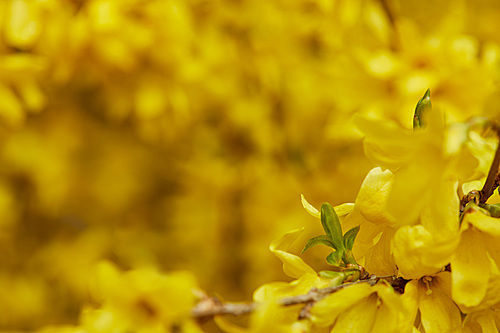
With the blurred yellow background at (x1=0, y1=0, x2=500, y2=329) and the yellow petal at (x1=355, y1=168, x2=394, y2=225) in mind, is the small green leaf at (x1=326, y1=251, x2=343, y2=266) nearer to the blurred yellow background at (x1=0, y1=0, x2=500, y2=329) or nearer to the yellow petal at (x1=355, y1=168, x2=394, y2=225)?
the yellow petal at (x1=355, y1=168, x2=394, y2=225)

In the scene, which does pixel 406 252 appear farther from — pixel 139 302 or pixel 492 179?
pixel 139 302

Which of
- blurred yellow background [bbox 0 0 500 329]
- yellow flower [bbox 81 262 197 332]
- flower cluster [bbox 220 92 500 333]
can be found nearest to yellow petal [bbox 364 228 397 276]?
flower cluster [bbox 220 92 500 333]

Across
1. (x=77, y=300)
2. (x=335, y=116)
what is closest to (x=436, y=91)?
(x=335, y=116)

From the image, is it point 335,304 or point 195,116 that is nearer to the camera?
point 335,304

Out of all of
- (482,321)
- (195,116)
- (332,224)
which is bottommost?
(482,321)

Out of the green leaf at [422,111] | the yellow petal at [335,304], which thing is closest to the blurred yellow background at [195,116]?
the green leaf at [422,111]

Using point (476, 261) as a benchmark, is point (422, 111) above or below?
above

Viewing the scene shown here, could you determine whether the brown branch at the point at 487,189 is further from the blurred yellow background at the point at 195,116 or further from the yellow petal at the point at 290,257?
the blurred yellow background at the point at 195,116

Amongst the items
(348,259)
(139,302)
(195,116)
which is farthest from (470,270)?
(195,116)
